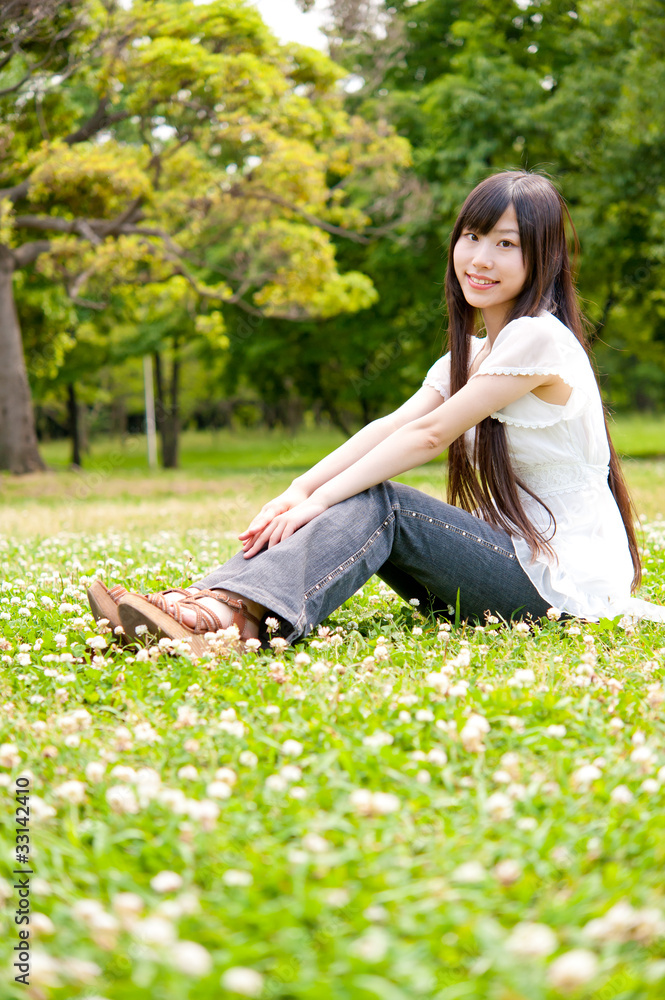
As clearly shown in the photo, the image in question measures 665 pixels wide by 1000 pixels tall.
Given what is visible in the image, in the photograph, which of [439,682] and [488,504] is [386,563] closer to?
[488,504]

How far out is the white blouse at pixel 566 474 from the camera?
376 centimetres

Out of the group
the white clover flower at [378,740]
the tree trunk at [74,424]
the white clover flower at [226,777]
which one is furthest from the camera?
the tree trunk at [74,424]

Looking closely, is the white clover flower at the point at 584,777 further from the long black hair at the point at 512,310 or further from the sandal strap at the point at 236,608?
the long black hair at the point at 512,310

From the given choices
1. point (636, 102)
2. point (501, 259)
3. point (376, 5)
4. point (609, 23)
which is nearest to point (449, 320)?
point (501, 259)

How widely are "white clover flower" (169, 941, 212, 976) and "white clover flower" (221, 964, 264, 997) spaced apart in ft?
0.14

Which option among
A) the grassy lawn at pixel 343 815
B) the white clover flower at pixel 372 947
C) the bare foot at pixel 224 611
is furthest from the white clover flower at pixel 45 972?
the bare foot at pixel 224 611

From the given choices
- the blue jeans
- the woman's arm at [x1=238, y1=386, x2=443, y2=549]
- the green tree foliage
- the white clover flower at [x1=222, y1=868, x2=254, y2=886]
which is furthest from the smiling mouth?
the green tree foliage

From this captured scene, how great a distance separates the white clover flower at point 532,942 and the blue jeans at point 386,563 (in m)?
1.90

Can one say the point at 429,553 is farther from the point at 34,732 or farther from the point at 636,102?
the point at 636,102

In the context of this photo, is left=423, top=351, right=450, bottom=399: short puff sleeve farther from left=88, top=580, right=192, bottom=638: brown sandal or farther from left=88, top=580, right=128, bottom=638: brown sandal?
left=88, top=580, right=128, bottom=638: brown sandal

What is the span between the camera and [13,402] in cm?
1808

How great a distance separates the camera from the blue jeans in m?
3.45

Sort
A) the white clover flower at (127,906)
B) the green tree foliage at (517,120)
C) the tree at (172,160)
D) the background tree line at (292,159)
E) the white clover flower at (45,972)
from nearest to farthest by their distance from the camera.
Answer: the white clover flower at (45,972), the white clover flower at (127,906), the tree at (172,160), the background tree line at (292,159), the green tree foliage at (517,120)

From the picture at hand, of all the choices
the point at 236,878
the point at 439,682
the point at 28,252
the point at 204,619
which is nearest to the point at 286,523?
the point at 204,619
